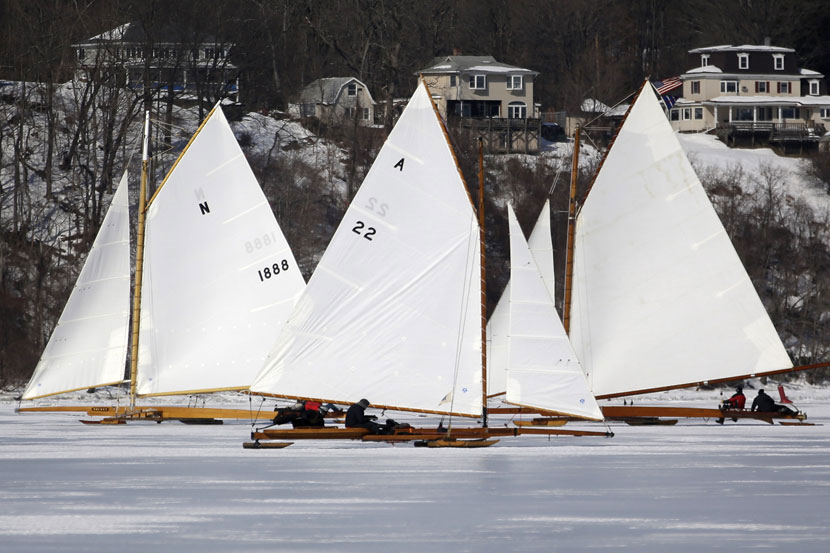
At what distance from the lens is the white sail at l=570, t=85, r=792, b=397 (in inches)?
1636

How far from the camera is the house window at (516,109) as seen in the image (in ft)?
401

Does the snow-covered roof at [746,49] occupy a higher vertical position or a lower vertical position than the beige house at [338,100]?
higher

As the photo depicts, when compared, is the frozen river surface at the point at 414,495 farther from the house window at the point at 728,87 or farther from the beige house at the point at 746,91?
→ the house window at the point at 728,87

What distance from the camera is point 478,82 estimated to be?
395 feet

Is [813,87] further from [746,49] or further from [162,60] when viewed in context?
[162,60]

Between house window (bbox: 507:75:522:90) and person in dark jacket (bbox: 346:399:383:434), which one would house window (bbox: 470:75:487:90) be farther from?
person in dark jacket (bbox: 346:399:383:434)

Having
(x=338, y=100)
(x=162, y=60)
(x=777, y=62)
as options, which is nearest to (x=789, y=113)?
(x=777, y=62)

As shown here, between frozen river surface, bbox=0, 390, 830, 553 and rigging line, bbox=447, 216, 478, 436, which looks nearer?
frozen river surface, bbox=0, 390, 830, 553

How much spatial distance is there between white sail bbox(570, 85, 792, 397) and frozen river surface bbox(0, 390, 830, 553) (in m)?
3.81

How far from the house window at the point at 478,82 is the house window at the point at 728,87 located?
20452 millimetres

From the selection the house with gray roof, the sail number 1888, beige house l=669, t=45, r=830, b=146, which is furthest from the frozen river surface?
beige house l=669, t=45, r=830, b=146

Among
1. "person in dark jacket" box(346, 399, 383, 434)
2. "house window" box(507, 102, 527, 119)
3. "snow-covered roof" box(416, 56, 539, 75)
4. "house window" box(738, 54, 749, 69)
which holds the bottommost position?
"person in dark jacket" box(346, 399, 383, 434)

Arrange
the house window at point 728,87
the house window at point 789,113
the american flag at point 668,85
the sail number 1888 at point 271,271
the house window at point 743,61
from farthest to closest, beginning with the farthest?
the house window at point 743,61, the house window at point 728,87, the house window at point 789,113, the american flag at point 668,85, the sail number 1888 at point 271,271

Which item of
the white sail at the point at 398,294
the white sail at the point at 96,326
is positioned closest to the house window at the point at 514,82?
the white sail at the point at 96,326
